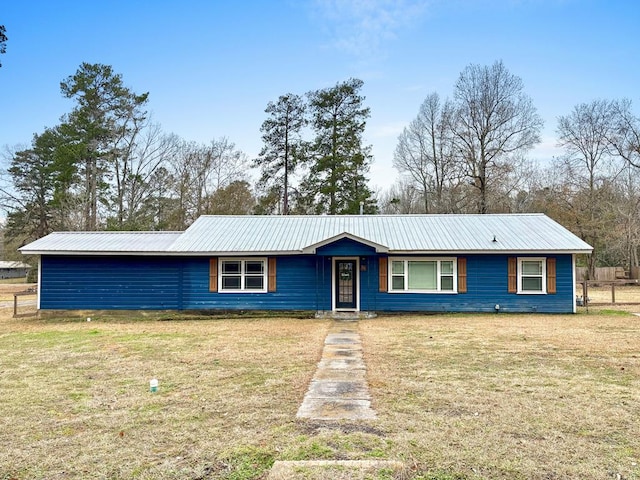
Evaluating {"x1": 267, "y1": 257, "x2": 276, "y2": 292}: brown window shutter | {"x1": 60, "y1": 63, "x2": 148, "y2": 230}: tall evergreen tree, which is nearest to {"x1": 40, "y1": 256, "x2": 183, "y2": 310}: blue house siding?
{"x1": 267, "y1": 257, "x2": 276, "y2": 292}: brown window shutter

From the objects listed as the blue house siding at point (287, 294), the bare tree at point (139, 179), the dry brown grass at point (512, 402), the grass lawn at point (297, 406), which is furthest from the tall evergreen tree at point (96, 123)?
the dry brown grass at point (512, 402)

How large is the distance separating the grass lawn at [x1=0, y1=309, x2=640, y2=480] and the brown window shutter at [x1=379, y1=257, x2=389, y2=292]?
4760mm

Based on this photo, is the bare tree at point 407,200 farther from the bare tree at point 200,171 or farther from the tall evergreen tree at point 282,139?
the bare tree at point 200,171

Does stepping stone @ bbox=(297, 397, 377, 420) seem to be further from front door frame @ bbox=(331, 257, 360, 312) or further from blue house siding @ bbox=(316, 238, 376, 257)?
front door frame @ bbox=(331, 257, 360, 312)

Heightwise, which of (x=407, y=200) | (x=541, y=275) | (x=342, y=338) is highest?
(x=407, y=200)

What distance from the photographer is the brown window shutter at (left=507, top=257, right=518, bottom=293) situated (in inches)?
574

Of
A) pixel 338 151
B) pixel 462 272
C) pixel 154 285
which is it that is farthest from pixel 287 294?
pixel 338 151

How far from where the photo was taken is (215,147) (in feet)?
109

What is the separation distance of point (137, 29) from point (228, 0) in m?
4.28

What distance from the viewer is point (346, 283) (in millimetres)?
15047

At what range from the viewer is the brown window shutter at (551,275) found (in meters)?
14.5

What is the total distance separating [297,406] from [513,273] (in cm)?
1156

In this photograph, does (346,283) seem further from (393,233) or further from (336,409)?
(336,409)

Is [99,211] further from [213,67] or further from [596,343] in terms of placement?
[596,343]
